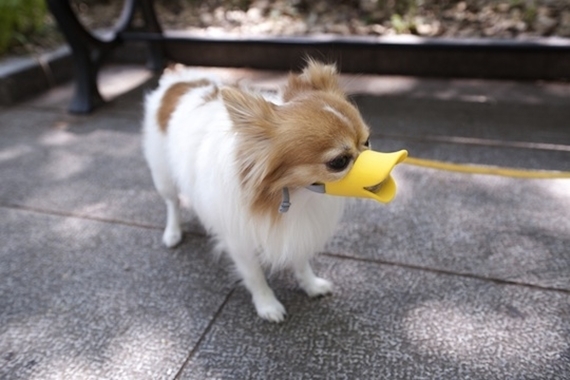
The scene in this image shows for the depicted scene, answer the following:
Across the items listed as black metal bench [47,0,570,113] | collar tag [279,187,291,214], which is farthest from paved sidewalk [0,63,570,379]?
black metal bench [47,0,570,113]

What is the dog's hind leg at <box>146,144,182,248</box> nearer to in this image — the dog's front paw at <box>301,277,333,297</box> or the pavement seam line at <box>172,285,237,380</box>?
the pavement seam line at <box>172,285,237,380</box>

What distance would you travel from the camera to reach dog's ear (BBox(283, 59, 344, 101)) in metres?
2.23

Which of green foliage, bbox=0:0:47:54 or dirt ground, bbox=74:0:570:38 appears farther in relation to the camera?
green foliage, bbox=0:0:47:54

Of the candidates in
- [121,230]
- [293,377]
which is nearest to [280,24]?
[121,230]

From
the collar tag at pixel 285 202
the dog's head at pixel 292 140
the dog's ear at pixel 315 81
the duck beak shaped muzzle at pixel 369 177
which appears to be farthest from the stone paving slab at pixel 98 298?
the dog's ear at pixel 315 81

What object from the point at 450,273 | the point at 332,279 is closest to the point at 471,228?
the point at 450,273

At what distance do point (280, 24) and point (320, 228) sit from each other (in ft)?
15.9

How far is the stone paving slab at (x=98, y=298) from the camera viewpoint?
2416 millimetres

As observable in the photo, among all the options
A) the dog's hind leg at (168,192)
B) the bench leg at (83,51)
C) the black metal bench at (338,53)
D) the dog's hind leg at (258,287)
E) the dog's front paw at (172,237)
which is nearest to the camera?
the dog's hind leg at (258,287)

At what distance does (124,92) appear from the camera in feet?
19.0

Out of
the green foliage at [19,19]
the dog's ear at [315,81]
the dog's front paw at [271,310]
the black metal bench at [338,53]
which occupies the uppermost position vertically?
the dog's ear at [315,81]

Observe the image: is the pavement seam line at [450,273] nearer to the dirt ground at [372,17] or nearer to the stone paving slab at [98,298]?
the stone paving slab at [98,298]

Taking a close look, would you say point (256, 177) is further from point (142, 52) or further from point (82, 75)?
point (142, 52)

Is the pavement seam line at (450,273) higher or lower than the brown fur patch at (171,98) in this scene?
lower
